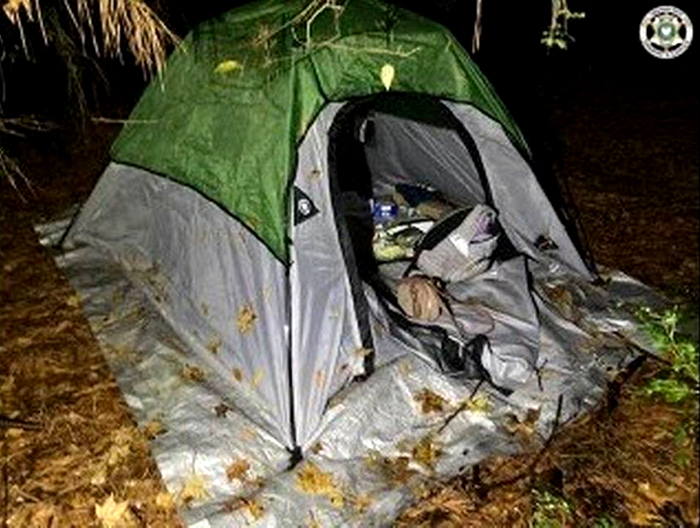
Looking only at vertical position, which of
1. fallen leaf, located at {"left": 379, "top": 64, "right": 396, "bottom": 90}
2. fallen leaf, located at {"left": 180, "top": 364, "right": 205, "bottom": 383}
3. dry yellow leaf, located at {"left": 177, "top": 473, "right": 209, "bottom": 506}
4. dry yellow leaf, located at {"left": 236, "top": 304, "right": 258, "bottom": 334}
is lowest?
dry yellow leaf, located at {"left": 177, "top": 473, "right": 209, "bottom": 506}

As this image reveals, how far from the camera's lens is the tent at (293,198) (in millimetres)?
4109

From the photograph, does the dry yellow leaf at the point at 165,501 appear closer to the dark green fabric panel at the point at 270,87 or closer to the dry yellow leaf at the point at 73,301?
the dark green fabric panel at the point at 270,87

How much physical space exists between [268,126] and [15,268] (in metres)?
3.09

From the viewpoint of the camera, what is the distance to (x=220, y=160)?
Result: 4.60 meters

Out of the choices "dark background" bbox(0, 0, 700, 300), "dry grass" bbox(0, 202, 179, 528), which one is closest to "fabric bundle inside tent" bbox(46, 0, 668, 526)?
"dry grass" bbox(0, 202, 179, 528)

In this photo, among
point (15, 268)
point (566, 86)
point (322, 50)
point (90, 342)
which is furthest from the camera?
point (566, 86)

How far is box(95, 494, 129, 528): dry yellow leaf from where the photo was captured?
11.9ft

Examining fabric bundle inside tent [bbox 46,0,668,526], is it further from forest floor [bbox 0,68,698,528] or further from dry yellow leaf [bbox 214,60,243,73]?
forest floor [bbox 0,68,698,528]

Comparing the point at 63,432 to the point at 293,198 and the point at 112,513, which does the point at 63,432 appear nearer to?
the point at 112,513

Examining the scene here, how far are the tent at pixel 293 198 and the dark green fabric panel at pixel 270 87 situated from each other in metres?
0.01

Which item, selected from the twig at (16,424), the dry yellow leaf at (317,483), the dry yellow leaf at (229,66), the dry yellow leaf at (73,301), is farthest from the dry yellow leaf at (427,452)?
the dry yellow leaf at (73,301)

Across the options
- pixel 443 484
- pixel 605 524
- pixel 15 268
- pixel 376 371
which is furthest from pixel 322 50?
pixel 15 268

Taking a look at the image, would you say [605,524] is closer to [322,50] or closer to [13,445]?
[322,50]

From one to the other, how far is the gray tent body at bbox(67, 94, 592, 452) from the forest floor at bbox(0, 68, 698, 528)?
619 mm
